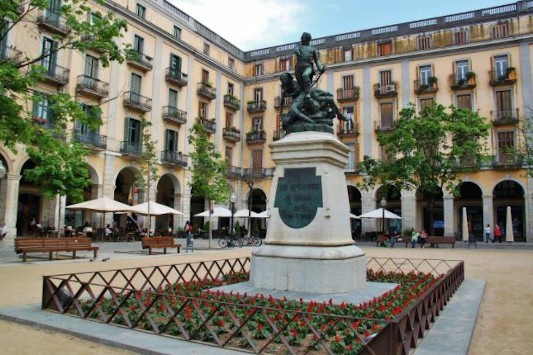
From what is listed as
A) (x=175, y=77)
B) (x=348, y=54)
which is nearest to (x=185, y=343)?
(x=175, y=77)

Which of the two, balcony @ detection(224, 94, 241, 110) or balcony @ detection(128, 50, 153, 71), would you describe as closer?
balcony @ detection(128, 50, 153, 71)

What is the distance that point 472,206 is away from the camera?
123 feet

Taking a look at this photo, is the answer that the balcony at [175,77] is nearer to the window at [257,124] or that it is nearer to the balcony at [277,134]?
the window at [257,124]

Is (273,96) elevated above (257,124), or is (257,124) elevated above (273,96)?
(273,96)

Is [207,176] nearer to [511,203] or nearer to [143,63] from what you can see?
[143,63]

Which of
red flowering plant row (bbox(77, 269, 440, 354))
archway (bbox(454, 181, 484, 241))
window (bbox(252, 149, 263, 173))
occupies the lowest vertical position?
red flowering plant row (bbox(77, 269, 440, 354))

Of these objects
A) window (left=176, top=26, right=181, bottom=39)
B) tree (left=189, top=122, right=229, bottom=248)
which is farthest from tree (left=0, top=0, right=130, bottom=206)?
window (left=176, top=26, right=181, bottom=39)

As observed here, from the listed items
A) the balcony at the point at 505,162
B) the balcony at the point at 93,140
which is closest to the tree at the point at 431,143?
the balcony at the point at 505,162

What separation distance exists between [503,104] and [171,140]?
25.4m

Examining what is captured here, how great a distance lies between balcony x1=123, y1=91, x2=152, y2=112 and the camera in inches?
1232

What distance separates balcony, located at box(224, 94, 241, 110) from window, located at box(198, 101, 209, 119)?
2.69 metres

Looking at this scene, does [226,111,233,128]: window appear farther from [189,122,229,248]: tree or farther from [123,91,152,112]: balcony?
[189,122,229,248]: tree

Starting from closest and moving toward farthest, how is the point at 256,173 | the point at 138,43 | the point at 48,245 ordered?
the point at 48,245 < the point at 138,43 < the point at 256,173

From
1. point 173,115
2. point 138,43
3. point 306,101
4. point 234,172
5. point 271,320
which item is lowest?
point 271,320
